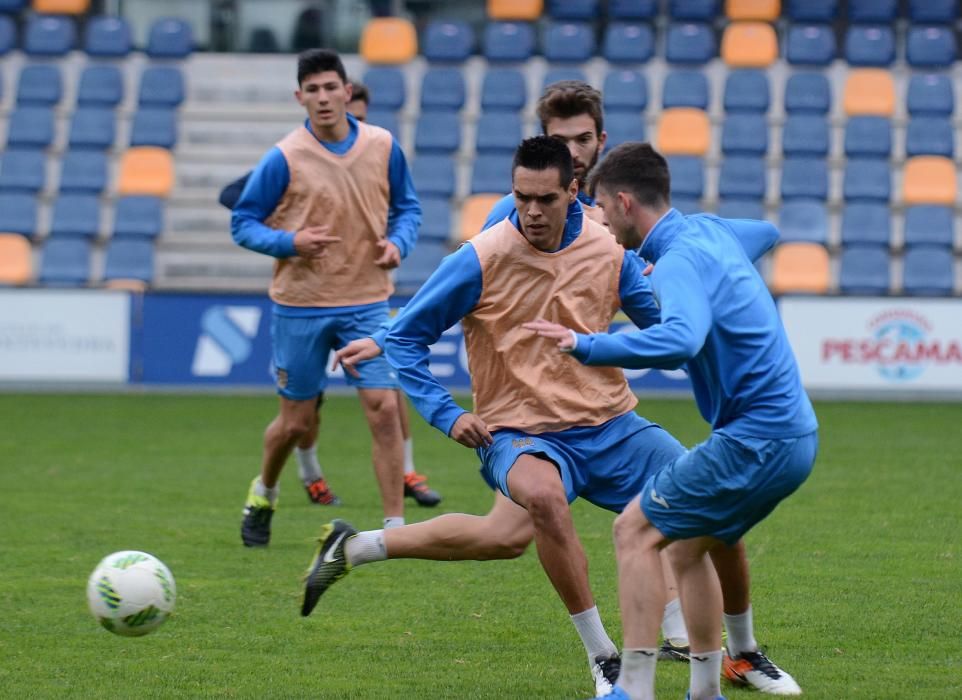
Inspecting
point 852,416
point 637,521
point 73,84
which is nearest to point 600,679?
point 637,521

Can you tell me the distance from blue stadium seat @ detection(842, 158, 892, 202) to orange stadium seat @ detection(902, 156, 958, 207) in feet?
0.82

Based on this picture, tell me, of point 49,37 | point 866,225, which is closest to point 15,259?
point 49,37

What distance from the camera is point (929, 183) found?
19094mm

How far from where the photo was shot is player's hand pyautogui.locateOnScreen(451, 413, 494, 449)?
5.37 m

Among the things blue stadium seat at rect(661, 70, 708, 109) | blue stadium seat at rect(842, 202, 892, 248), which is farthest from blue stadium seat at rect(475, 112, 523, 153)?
blue stadium seat at rect(842, 202, 892, 248)

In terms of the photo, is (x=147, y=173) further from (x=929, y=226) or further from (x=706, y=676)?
(x=706, y=676)

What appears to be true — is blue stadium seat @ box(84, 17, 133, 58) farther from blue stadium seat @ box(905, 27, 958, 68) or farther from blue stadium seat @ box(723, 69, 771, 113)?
blue stadium seat @ box(905, 27, 958, 68)

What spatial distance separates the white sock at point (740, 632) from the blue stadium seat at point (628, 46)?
1563 cm

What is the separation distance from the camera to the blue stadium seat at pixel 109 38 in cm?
2091

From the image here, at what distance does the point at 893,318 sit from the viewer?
15617 mm

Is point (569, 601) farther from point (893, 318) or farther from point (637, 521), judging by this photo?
point (893, 318)

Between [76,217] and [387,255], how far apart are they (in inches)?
462

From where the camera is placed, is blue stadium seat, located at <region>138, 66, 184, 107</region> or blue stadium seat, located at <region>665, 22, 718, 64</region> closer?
blue stadium seat, located at <region>665, 22, 718, 64</region>

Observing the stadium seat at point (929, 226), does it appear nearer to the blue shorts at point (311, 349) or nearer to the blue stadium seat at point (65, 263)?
the blue stadium seat at point (65, 263)
